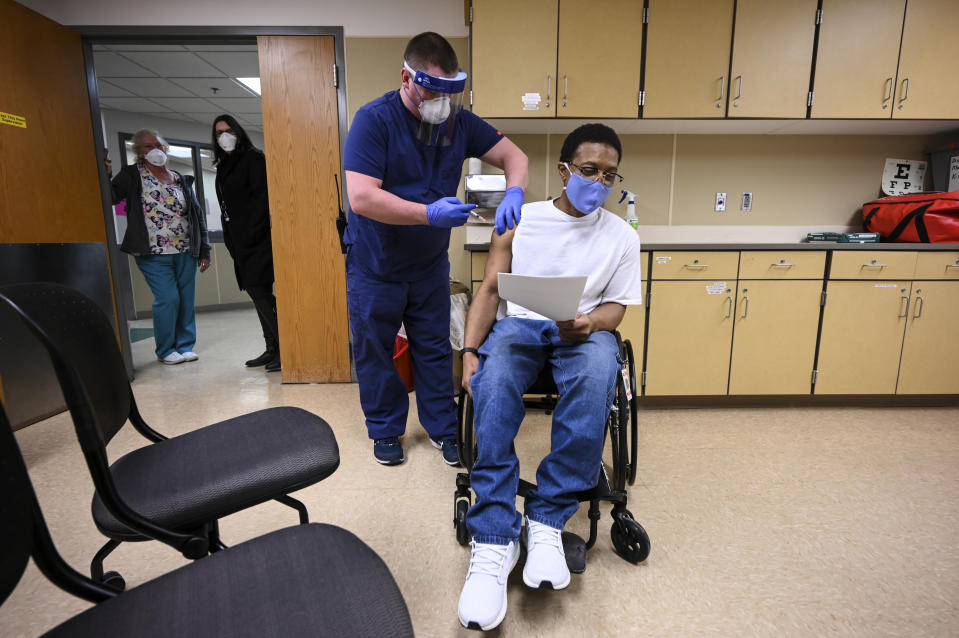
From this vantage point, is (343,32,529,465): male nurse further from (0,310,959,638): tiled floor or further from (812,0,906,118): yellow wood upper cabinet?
(812,0,906,118): yellow wood upper cabinet

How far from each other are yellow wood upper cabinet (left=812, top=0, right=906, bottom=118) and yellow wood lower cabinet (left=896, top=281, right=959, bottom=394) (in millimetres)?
941

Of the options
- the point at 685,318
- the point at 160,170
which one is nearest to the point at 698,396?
the point at 685,318

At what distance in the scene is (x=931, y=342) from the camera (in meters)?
2.36

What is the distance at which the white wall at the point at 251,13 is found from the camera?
2631 mm

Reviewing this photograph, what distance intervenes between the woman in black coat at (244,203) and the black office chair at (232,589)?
258 centimetres

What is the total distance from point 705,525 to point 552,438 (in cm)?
66

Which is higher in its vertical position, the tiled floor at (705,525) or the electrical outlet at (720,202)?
the electrical outlet at (720,202)

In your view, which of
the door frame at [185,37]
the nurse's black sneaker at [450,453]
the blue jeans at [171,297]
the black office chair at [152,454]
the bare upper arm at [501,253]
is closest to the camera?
the black office chair at [152,454]

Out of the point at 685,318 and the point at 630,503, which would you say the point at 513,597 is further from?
the point at 685,318

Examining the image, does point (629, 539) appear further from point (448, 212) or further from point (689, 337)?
point (689, 337)

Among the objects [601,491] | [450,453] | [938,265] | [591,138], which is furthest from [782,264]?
[450,453]

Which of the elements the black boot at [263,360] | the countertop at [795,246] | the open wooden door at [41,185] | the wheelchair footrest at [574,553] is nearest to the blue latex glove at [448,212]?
the wheelchair footrest at [574,553]

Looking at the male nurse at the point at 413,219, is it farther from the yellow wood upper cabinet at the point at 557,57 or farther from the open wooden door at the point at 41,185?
the open wooden door at the point at 41,185

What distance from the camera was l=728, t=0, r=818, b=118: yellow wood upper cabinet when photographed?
2342mm
